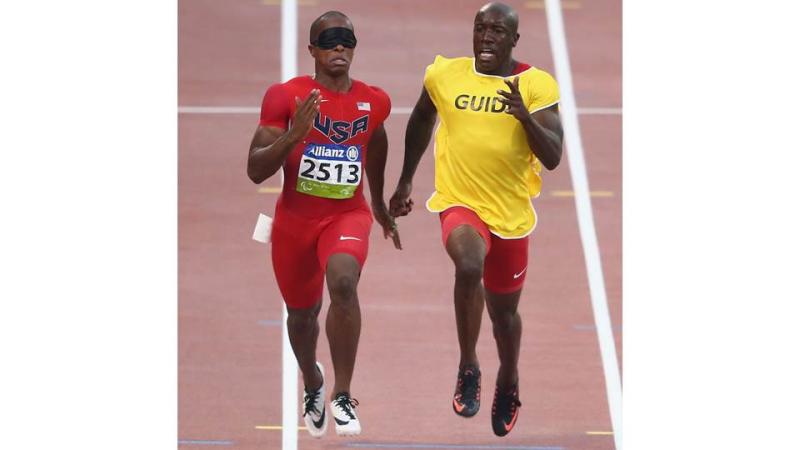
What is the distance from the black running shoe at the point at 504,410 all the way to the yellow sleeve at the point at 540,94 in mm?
2128

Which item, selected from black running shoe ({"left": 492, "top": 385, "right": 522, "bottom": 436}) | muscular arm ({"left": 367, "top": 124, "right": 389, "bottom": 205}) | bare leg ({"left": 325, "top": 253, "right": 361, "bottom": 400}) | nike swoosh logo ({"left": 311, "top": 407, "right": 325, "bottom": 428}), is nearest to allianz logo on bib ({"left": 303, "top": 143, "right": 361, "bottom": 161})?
muscular arm ({"left": 367, "top": 124, "right": 389, "bottom": 205})

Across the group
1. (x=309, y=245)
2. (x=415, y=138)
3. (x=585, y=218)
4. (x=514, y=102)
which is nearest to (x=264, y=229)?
(x=309, y=245)

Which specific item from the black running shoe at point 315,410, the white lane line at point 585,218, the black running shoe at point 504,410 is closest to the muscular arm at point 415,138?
the black running shoe at point 315,410

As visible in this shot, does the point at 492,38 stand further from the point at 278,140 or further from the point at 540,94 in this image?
the point at 278,140

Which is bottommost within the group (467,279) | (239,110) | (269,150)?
(239,110)

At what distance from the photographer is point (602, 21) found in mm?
20672

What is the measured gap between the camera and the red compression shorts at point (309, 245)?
9977 millimetres

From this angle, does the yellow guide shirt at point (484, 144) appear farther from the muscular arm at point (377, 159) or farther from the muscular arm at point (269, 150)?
the muscular arm at point (269, 150)

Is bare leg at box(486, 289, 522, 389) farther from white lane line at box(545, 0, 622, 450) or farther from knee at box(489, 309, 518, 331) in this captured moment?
white lane line at box(545, 0, 622, 450)

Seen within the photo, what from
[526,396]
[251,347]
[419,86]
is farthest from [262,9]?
[526,396]

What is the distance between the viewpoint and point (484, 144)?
1008 centimetres

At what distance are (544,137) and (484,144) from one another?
0.46 meters

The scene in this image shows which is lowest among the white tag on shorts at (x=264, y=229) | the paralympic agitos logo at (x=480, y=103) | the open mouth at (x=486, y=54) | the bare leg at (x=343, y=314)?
the bare leg at (x=343, y=314)

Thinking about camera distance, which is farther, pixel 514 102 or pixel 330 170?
pixel 330 170
